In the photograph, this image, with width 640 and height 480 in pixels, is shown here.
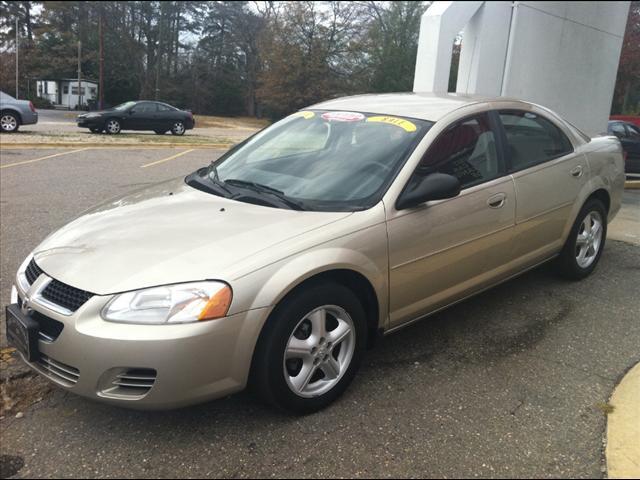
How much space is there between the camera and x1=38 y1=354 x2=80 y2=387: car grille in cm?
248

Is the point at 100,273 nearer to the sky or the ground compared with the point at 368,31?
nearer to the ground

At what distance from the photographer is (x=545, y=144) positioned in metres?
4.27

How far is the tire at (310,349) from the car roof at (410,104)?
4.55 feet

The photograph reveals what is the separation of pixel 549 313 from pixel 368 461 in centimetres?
225

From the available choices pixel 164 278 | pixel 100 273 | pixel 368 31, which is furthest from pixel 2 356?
pixel 368 31

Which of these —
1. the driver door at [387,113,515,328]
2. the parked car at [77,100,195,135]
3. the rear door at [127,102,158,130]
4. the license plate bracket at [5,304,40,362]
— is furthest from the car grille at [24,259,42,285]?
the rear door at [127,102,158,130]

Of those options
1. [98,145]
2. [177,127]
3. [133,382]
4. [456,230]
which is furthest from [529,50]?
[177,127]

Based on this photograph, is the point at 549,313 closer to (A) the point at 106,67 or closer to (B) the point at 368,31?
(A) the point at 106,67

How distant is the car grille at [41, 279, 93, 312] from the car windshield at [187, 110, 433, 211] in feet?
3.47

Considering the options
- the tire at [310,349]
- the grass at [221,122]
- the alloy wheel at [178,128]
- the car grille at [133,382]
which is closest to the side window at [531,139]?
the tire at [310,349]

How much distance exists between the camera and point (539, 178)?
4.02m

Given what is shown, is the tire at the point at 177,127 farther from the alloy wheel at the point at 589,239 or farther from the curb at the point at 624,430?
the curb at the point at 624,430

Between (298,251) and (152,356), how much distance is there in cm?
79

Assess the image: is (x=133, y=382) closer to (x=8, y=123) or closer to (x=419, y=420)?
(x=419, y=420)
